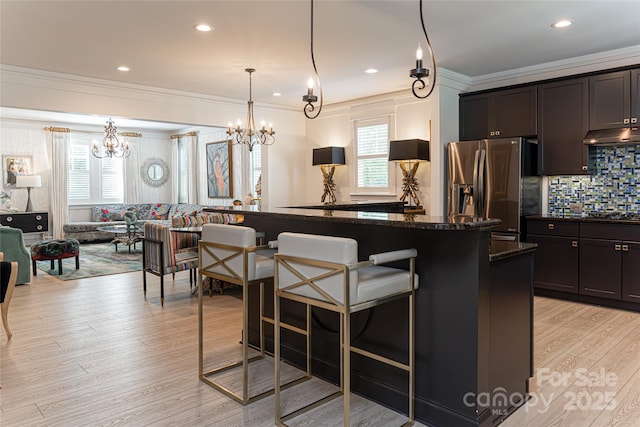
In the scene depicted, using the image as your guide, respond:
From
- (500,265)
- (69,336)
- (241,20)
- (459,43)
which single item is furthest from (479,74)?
(69,336)

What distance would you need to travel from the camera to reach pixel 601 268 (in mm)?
4539

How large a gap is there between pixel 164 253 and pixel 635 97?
521 centimetres

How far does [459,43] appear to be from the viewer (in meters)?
4.46

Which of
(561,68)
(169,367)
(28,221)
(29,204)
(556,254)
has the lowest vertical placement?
(169,367)

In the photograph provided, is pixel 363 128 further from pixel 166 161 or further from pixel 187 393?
pixel 166 161

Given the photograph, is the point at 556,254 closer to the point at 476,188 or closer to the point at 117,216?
the point at 476,188

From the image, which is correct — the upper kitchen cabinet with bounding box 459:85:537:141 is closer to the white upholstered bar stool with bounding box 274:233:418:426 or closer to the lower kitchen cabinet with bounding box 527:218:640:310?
the lower kitchen cabinet with bounding box 527:218:640:310

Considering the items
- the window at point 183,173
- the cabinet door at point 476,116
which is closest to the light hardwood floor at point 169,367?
the cabinet door at point 476,116

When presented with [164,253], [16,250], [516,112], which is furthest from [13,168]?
[516,112]

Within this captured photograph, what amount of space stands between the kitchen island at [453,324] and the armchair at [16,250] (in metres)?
4.68

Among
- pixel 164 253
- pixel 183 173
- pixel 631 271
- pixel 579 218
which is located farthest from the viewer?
pixel 183 173

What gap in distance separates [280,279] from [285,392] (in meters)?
0.85

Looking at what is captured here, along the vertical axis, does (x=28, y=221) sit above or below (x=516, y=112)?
below

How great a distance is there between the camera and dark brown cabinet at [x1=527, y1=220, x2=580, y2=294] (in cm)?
473
